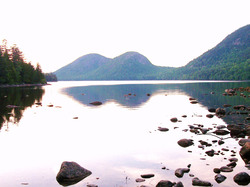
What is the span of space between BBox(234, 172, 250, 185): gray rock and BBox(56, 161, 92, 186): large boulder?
8.39 meters

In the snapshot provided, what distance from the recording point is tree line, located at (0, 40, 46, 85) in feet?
387

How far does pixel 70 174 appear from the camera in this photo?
14.0 m

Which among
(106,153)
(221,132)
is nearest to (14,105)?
(106,153)

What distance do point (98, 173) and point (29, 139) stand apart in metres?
10.8

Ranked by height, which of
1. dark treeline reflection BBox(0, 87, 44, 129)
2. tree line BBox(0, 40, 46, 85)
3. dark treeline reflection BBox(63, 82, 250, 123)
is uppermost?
tree line BBox(0, 40, 46, 85)

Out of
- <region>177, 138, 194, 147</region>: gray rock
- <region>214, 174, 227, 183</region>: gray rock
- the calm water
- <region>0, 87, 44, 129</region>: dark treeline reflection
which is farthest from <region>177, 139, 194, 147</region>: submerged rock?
<region>0, 87, 44, 129</region>: dark treeline reflection

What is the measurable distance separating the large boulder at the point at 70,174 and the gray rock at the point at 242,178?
8394 millimetres

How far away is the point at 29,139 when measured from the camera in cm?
2270

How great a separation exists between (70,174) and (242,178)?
954 centimetres

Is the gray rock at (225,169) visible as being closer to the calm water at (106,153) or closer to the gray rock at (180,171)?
the calm water at (106,153)

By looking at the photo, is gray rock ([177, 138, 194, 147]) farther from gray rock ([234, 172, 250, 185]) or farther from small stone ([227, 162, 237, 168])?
gray rock ([234, 172, 250, 185])

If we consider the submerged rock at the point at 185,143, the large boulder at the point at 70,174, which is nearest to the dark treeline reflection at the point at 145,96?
the submerged rock at the point at 185,143

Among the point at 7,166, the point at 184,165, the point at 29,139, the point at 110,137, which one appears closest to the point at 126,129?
the point at 110,137

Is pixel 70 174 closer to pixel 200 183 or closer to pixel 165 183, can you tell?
pixel 165 183
